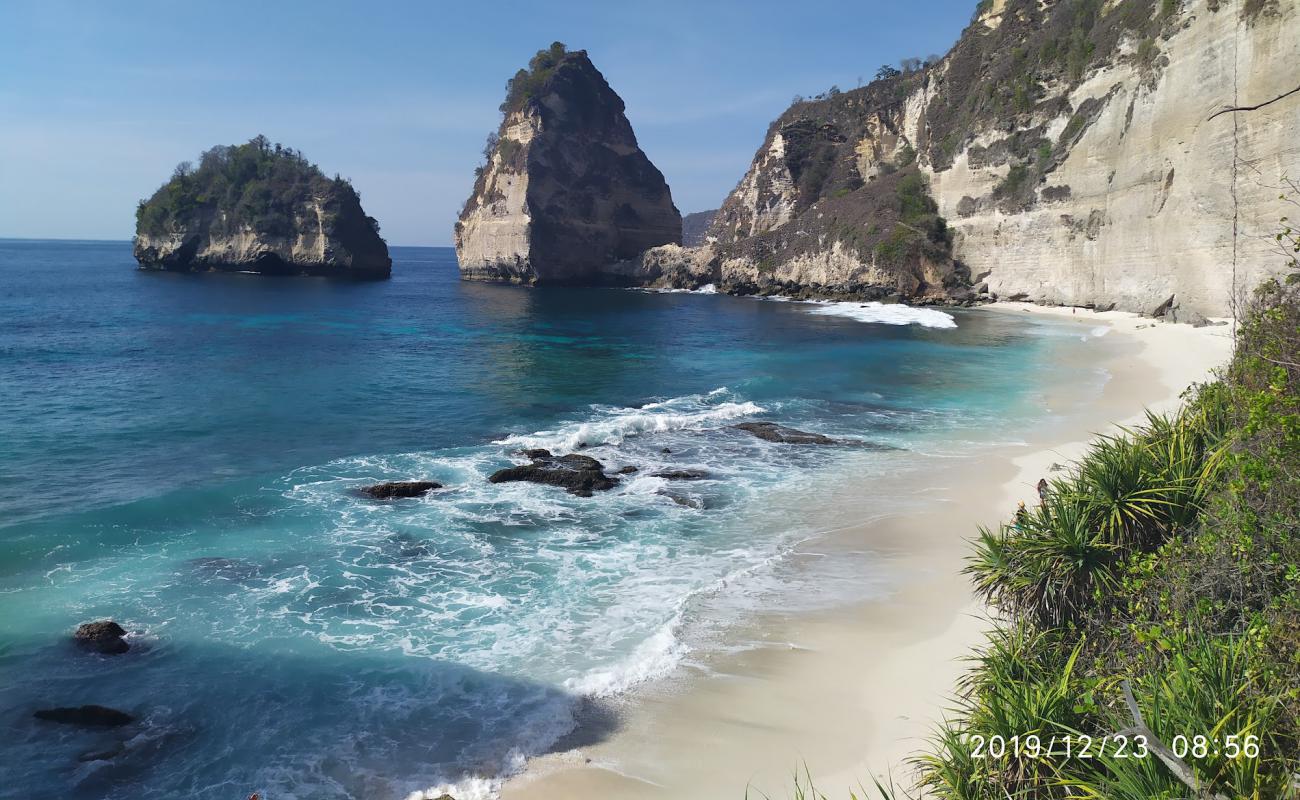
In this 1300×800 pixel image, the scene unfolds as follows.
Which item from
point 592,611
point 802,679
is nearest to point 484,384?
point 592,611

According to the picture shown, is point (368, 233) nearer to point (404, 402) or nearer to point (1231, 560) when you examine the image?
point (404, 402)

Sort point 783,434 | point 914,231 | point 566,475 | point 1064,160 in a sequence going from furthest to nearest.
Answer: point 914,231, point 1064,160, point 783,434, point 566,475

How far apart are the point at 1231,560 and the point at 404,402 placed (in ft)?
82.9

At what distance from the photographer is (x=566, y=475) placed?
59.7 feet

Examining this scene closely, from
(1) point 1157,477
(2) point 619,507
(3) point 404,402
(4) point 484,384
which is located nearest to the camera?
(1) point 1157,477

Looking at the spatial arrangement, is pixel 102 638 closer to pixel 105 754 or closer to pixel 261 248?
pixel 105 754

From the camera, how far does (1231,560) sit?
607 cm

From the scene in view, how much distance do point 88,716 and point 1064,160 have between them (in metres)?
57.0

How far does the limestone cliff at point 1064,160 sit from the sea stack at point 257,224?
4976 centimetres

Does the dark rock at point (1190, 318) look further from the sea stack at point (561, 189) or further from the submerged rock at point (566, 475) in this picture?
the sea stack at point (561, 189)

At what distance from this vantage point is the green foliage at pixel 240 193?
96250 millimetres

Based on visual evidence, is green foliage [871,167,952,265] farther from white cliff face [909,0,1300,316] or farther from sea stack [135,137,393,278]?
sea stack [135,137,393,278]
